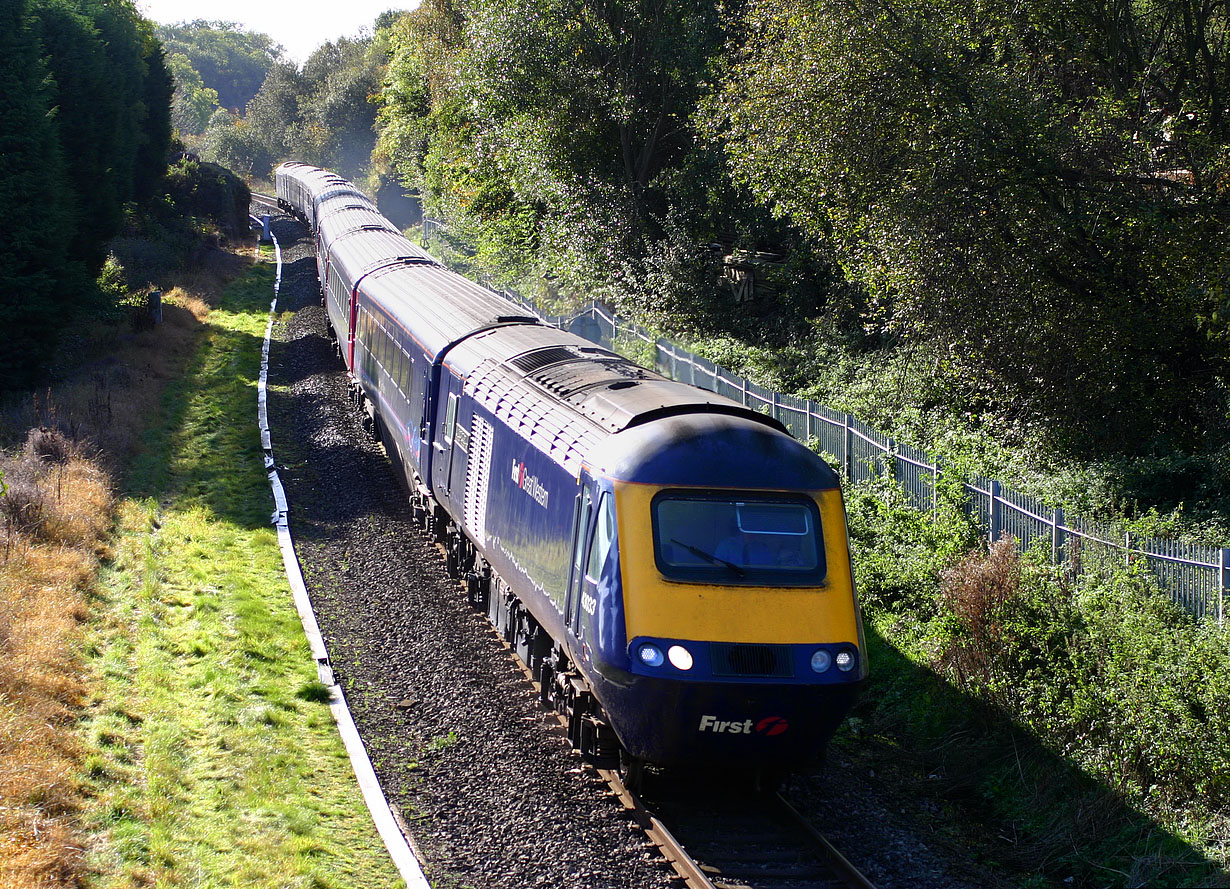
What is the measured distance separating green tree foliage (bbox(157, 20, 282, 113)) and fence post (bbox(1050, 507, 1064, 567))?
144m

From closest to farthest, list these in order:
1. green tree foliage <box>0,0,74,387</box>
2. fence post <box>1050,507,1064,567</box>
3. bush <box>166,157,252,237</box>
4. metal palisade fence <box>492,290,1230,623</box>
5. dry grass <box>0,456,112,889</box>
Answer: dry grass <box>0,456,112,889</box>, metal palisade fence <box>492,290,1230,623</box>, fence post <box>1050,507,1064,567</box>, green tree foliage <box>0,0,74,387</box>, bush <box>166,157,252,237</box>

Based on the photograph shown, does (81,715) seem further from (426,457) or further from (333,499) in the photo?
(333,499)

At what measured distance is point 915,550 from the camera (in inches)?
485

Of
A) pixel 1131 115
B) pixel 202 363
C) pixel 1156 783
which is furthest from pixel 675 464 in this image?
pixel 202 363

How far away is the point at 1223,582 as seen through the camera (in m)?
8.55

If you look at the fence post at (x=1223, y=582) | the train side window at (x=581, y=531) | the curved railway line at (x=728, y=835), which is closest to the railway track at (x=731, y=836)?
the curved railway line at (x=728, y=835)

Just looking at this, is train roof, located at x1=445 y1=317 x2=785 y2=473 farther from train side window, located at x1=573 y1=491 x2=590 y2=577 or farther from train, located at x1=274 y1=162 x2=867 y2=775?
train side window, located at x1=573 y1=491 x2=590 y2=577

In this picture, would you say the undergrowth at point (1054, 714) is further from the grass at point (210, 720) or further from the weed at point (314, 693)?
the weed at point (314, 693)

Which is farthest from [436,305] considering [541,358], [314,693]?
[314,693]

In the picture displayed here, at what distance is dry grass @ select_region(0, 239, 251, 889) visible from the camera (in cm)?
780

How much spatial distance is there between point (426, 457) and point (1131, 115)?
1069 cm

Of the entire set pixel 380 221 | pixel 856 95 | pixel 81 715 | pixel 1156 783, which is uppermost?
pixel 856 95

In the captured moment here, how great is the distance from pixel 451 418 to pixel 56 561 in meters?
5.39

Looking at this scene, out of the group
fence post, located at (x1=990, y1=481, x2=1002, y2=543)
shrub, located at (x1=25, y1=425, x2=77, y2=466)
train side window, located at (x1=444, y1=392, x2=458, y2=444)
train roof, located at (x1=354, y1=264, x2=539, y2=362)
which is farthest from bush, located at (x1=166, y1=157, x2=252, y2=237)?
fence post, located at (x1=990, y1=481, x2=1002, y2=543)
